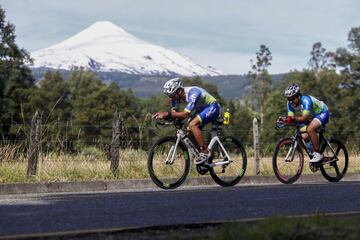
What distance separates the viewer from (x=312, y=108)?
12.9m

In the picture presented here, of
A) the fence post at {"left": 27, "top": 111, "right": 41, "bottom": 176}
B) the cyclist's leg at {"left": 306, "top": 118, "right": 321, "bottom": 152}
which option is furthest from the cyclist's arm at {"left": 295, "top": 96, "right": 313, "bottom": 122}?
the fence post at {"left": 27, "top": 111, "right": 41, "bottom": 176}

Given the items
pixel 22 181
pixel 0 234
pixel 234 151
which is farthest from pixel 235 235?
pixel 22 181

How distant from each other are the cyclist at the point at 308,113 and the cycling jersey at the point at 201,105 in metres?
1.70

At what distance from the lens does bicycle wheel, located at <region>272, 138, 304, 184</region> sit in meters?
12.9

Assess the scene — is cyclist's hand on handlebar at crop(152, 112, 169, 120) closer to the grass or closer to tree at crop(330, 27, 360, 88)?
the grass

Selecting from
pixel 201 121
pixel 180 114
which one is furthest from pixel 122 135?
pixel 180 114

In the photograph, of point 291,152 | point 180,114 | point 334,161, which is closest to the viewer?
point 180,114

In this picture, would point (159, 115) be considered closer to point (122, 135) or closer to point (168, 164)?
point (168, 164)

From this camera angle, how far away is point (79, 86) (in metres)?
118

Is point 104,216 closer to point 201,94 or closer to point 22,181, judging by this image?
point 201,94

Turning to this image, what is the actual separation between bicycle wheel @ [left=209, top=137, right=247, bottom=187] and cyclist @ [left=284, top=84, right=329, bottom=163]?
1089mm

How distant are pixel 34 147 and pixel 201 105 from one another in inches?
155

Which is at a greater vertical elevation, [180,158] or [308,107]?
Answer: [308,107]

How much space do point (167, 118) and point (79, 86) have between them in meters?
108
